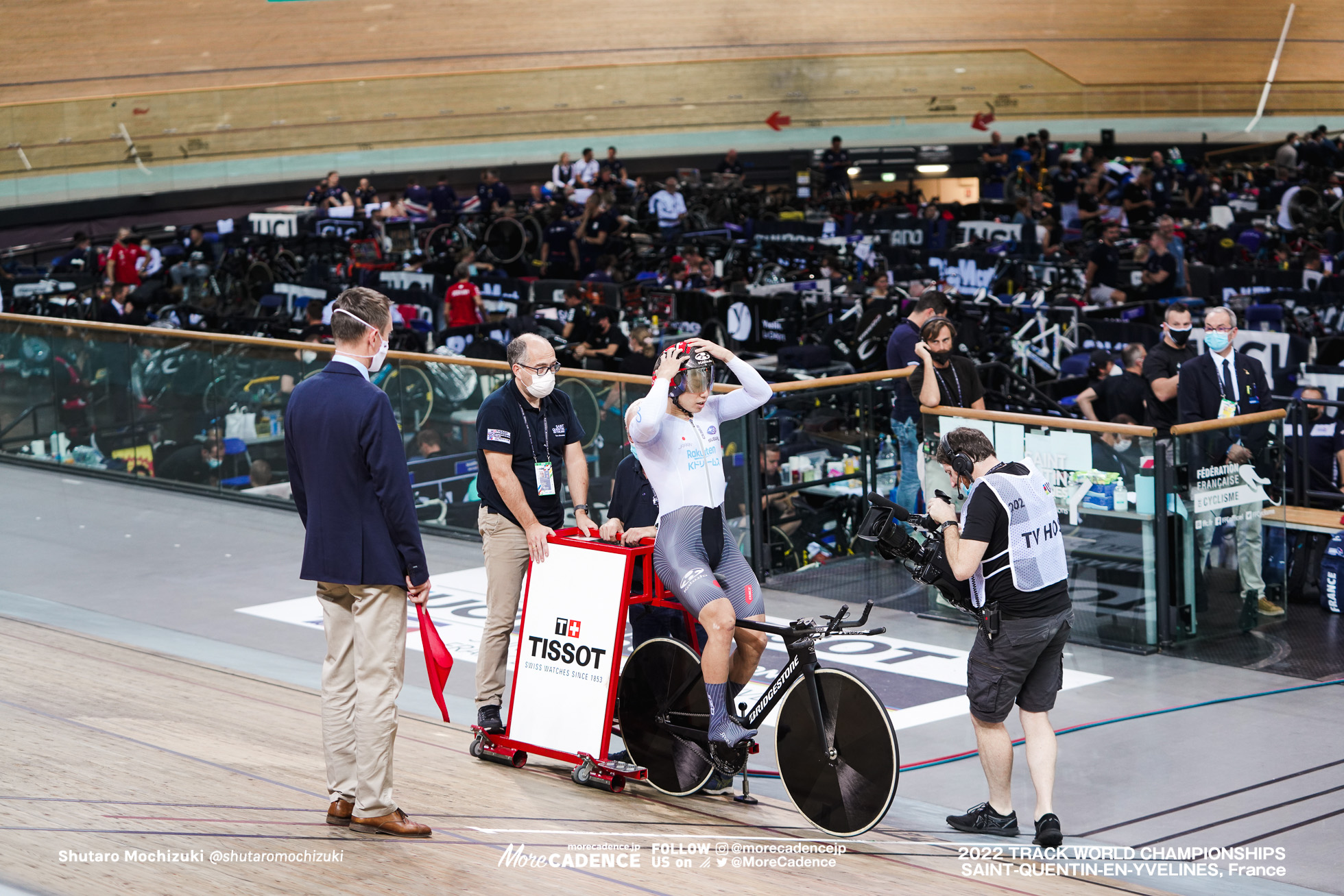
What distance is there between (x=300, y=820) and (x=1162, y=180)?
27917 mm

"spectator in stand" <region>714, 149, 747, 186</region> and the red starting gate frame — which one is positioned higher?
"spectator in stand" <region>714, 149, 747, 186</region>

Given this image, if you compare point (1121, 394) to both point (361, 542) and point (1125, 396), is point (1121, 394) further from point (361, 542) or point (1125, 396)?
point (361, 542)

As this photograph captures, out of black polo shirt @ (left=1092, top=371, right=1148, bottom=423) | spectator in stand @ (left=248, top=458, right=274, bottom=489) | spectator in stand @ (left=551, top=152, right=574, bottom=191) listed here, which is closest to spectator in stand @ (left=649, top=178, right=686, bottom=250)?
spectator in stand @ (left=551, top=152, right=574, bottom=191)

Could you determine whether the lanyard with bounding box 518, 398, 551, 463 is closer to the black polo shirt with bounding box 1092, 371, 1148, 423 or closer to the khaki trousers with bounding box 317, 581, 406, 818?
the khaki trousers with bounding box 317, 581, 406, 818

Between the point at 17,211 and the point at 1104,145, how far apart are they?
24.3 metres

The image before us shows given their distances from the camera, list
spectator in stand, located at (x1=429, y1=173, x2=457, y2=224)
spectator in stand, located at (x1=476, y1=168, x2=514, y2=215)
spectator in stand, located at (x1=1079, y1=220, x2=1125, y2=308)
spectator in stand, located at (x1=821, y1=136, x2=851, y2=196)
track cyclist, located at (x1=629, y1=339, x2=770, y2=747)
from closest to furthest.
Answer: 1. track cyclist, located at (x1=629, y1=339, x2=770, y2=747)
2. spectator in stand, located at (x1=1079, y1=220, x2=1125, y2=308)
3. spectator in stand, located at (x1=476, y1=168, x2=514, y2=215)
4. spectator in stand, located at (x1=429, y1=173, x2=457, y2=224)
5. spectator in stand, located at (x1=821, y1=136, x2=851, y2=196)

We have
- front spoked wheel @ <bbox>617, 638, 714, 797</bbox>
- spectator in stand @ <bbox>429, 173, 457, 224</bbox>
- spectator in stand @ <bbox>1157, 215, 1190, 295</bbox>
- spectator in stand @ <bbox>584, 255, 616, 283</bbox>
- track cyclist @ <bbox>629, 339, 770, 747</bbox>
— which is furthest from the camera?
spectator in stand @ <bbox>429, 173, 457, 224</bbox>

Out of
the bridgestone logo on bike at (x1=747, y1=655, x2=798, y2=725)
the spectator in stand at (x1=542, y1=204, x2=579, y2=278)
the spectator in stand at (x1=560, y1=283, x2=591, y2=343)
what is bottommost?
the bridgestone logo on bike at (x1=747, y1=655, x2=798, y2=725)

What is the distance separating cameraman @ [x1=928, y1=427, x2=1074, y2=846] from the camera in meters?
5.06

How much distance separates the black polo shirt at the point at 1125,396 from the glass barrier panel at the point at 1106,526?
1.92 metres

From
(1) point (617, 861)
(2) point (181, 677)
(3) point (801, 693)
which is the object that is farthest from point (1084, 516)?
(2) point (181, 677)

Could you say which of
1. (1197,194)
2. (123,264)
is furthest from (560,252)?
(1197,194)

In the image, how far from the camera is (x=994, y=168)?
31984mm

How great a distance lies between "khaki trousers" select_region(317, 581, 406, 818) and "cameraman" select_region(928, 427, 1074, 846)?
193 centimetres
